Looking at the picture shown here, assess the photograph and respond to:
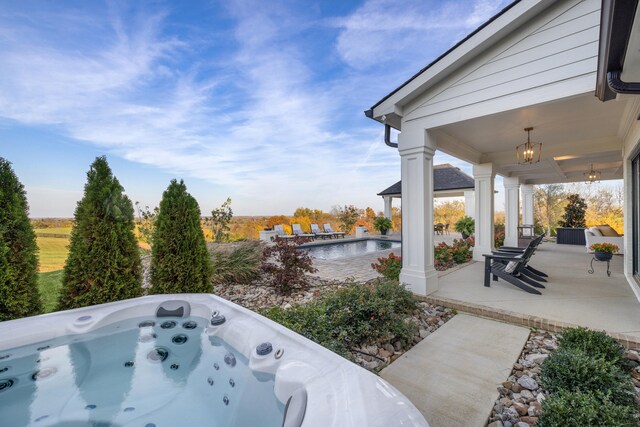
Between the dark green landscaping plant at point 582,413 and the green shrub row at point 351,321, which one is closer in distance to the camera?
the dark green landscaping plant at point 582,413

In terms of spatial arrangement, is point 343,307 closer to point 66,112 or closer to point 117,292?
point 117,292

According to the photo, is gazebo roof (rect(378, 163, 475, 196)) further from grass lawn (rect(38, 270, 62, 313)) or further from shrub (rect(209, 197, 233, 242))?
grass lawn (rect(38, 270, 62, 313))

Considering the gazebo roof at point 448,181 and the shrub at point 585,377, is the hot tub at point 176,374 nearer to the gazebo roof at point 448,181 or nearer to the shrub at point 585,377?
the shrub at point 585,377

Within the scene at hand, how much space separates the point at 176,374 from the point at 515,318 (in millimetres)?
4087

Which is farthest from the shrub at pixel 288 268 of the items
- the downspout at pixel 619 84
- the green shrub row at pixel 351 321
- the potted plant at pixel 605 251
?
the potted plant at pixel 605 251

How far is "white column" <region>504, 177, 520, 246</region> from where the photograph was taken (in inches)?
391

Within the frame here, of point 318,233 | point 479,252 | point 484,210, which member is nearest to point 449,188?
point 318,233

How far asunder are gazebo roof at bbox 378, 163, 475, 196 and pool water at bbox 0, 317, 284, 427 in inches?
582

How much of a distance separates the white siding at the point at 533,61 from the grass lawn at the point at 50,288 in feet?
22.2

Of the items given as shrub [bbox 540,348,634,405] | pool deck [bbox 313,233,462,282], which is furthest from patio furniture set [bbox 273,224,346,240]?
shrub [bbox 540,348,634,405]

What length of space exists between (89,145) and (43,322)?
4585 mm

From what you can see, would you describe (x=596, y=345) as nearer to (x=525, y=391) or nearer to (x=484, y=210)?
(x=525, y=391)

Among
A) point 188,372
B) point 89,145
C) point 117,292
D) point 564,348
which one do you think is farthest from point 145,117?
point 564,348

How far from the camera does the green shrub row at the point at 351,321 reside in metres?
3.03
